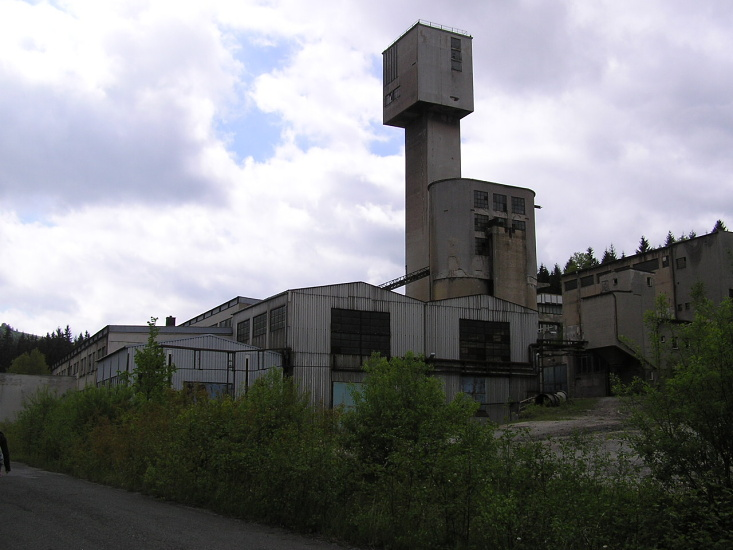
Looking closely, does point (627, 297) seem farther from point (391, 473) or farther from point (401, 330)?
point (391, 473)

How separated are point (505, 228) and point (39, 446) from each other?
42580 mm

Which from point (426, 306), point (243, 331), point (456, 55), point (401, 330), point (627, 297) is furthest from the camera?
point (456, 55)

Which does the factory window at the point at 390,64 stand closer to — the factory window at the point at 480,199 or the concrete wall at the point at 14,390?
the factory window at the point at 480,199

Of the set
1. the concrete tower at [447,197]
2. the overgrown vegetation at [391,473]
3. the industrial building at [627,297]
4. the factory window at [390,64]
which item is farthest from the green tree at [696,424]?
the factory window at [390,64]

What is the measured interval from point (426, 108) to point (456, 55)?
651 centimetres

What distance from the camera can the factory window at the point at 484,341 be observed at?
144 feet

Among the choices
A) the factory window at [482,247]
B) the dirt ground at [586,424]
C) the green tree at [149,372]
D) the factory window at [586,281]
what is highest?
the factory window at [482,247]

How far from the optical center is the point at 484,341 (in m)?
44.4

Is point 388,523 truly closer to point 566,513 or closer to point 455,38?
point 566,513

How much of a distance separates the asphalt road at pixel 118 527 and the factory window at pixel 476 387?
29.6 meters

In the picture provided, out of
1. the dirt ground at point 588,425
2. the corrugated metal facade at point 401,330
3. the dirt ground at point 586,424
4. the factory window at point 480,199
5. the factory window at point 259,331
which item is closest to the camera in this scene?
the dirt ground at point 588,425

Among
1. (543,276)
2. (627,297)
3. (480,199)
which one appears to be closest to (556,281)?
(543,276)

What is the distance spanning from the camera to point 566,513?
928 centimetres

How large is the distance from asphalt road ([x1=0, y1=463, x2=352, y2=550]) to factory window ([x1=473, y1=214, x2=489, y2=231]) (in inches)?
1884
